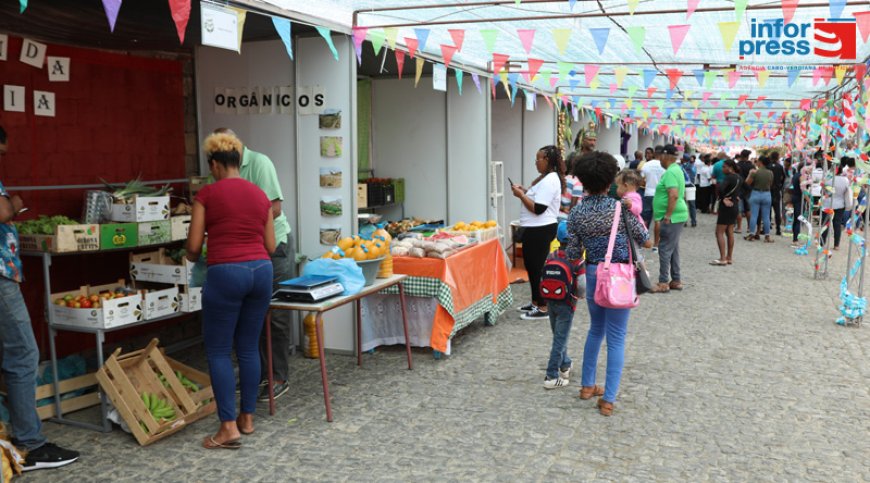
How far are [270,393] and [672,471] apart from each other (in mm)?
2443

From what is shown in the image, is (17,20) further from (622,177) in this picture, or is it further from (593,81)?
Answer: (593,81)

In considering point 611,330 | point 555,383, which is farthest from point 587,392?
point 611,330

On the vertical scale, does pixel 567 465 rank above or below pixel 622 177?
below

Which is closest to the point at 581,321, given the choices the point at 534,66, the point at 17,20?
the point at 534,66

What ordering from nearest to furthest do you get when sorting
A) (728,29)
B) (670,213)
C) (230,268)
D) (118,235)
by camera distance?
(230,268) < (118,235) < (728,29) < (670,213)

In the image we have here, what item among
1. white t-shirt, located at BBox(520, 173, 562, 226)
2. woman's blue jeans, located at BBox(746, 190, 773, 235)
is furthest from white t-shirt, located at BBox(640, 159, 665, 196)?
white t-shirt, located at BBox(520, 173, 562, 226)

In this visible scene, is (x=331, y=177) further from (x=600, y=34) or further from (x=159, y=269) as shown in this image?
(x=600, y=34)

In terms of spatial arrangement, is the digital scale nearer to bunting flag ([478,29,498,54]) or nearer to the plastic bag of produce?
the plastic bag of produce

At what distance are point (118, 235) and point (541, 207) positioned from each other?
12.7 feet

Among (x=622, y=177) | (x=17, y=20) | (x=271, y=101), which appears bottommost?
(x=622, y=177)

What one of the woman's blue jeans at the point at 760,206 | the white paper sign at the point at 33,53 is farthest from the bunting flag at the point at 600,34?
the woman's blue jeans at the point at 760,206

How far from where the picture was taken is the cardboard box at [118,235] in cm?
477

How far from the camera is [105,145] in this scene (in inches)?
224

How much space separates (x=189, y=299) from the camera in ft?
16.9
